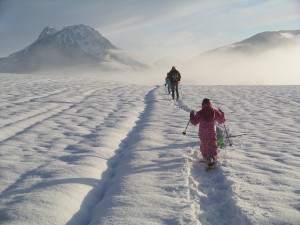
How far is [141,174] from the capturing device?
728 cm

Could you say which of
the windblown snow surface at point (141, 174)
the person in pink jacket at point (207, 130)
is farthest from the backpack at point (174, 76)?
the person in pink jacket at point (207, 130)

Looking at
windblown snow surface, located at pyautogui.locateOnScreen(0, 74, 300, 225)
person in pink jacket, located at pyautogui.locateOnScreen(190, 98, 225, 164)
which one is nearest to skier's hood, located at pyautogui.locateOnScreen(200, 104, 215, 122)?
person in pink jacket, located at pyautogui.locateOnScreen(190, 98, 225, 164)

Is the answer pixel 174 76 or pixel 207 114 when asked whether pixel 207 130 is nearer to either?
pixel 207 114

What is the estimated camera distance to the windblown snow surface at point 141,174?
545 cm

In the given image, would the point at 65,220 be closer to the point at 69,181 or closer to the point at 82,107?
the point at 69,181

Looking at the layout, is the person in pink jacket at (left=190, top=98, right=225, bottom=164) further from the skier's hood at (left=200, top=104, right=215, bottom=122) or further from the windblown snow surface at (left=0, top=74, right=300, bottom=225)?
the windblown snow surface at (left=0, top=74, right=300, bottom=225)

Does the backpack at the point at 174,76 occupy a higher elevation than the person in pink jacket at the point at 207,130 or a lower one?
higher

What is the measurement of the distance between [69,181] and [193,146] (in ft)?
13.4

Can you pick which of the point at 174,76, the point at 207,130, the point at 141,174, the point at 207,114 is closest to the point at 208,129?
the point at 207,130

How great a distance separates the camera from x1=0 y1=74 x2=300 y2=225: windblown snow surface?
5.45 m

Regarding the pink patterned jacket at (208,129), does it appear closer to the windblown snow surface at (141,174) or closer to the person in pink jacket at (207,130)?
the person in pink jacket at (207,130)

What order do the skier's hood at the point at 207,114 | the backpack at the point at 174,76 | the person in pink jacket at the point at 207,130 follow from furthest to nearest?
the backpack at the point at 174,76 → the skier's hood at the point at 207,114 → the person in pink jacket at the point at 207,130

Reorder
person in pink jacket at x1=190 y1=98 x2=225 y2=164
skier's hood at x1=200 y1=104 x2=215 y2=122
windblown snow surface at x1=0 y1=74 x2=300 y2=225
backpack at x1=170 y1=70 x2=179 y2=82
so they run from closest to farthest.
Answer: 1. windblown snow surface at x1=0 y1=74 x2=300 y2=225
2. person in pink jacket at x1=190 y1=98 x2=225 y2=164
3. skier's hood at x1=200 y1=104 x2=215 y2=122
4. backpack at x1=170 y1=70 x2=179 y2=82

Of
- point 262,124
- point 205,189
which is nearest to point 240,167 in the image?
point 205,189
